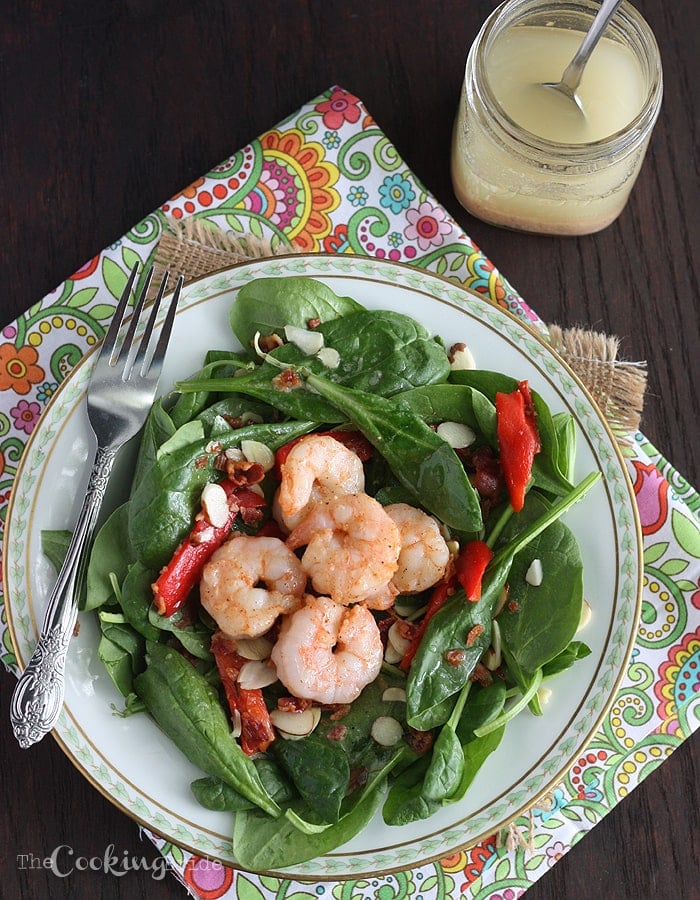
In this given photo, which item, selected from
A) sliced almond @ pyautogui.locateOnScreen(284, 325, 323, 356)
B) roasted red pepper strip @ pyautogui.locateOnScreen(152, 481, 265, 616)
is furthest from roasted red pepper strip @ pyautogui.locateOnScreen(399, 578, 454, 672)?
sliced almond @ pyautogui.locateOnScreen(284, 325, 323, 356)

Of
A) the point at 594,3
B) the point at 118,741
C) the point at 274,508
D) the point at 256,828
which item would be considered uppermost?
the point at 594,3

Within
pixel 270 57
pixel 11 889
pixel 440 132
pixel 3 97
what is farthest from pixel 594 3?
pixel 11 889

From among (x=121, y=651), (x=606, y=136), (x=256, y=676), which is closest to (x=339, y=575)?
(x=256, y=676)

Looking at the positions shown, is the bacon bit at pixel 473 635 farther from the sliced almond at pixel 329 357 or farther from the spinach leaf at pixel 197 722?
the sliced almond at pixel 329 357

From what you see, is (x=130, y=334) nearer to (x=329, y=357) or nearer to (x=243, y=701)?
(x=329, y=357)

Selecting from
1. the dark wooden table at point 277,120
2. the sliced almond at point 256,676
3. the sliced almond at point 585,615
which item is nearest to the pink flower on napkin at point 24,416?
the dark wooden table at point 277,120

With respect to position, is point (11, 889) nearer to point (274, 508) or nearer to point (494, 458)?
point (274, 508)
